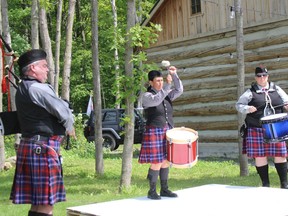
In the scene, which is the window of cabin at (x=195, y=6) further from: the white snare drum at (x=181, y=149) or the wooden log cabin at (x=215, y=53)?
the white snare drum at (x=181, y=149)

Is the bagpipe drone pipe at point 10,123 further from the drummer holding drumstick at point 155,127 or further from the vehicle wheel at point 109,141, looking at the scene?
the vehicle wheel at point 109,141

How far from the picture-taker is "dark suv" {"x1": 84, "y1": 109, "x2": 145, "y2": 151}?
61.9 ft

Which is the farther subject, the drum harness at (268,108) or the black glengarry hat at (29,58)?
the drum harness at (268,108)

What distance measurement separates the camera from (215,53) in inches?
574

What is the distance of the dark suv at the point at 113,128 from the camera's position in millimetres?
18859

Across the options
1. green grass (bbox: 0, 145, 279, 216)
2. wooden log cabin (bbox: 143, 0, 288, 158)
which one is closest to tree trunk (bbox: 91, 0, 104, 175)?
green grass (bbox: 0, 145, 279, 216)

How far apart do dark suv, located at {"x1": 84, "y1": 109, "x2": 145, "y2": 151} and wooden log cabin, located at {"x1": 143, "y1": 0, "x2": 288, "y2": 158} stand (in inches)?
127

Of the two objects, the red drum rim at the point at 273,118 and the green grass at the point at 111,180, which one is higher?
the red drum rim at the point at 273,118

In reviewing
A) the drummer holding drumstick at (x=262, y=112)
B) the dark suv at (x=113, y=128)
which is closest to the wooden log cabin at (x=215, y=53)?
the dark suv at (x=113, y=128)

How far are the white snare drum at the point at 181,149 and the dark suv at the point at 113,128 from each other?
1225 cm

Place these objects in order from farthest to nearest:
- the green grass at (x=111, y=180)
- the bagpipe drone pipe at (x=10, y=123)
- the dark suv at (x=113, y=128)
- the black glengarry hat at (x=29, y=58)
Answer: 1. the dark suv at (x=113, y=128)
2. the green grass at (x=111, y=180)
3. the bagpipe drone pipe at (x=10, y=123)
4. the black glengarry hat at (x=29, y=58)

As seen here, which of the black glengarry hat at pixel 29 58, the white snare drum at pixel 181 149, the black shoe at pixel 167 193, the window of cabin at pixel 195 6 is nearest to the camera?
the black glengarry hat at pixel 29 58

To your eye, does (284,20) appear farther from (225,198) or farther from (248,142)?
(225,198)

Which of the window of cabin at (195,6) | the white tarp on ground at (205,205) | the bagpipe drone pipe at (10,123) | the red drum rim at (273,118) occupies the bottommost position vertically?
the white tarp on ground at (205,205)
